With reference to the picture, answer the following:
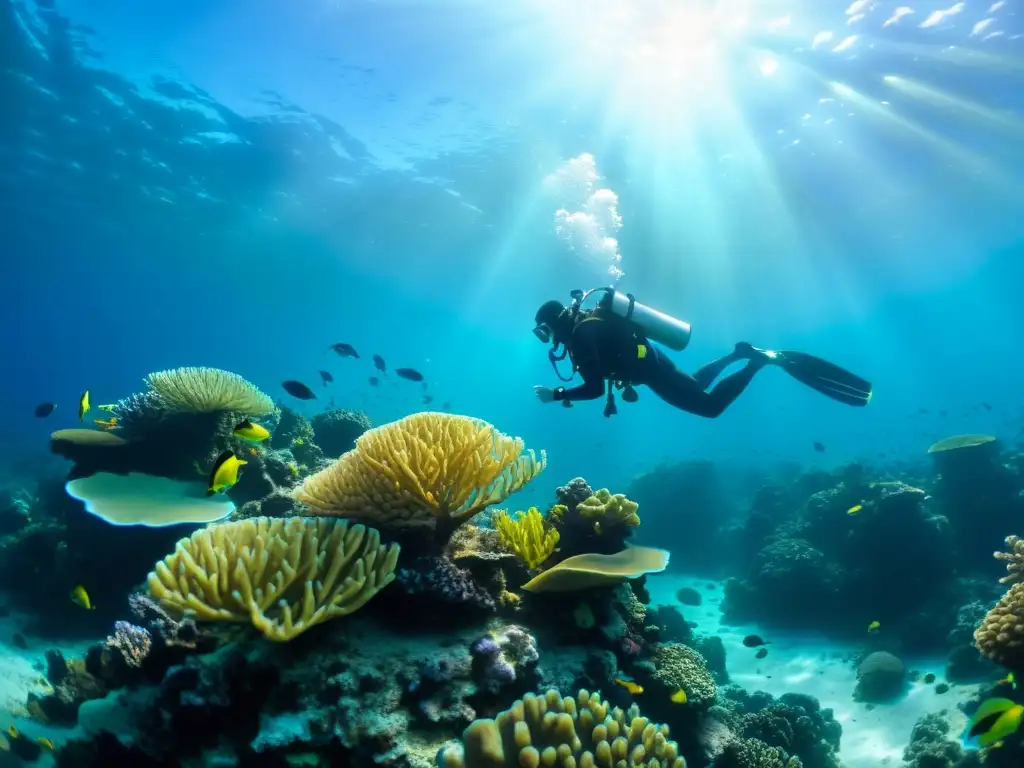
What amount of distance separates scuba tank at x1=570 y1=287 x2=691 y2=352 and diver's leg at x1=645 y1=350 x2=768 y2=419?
→ 0.35 m

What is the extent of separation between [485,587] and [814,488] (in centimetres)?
1981

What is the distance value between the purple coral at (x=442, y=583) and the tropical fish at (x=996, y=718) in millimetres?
3470

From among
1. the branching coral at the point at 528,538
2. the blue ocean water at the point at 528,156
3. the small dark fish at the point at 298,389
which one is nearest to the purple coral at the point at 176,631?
the branching coral at the point at 528,538

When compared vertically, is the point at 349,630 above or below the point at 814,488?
below

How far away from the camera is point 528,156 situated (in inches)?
1067

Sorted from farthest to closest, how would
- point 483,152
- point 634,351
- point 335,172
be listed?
point 335,172 < point 483,152 < point 634,351

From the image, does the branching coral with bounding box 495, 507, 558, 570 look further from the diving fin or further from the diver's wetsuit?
the diving fin

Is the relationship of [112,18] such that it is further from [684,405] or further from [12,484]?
[684,405]

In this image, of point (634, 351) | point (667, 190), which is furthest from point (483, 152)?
point (634, 351)

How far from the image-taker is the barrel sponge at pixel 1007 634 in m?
4.62

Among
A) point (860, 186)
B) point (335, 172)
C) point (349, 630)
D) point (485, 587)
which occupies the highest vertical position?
point (860, 186)

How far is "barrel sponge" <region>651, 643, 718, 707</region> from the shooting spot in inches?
181

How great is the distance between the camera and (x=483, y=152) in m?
27.1

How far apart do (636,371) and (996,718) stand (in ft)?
16.7
